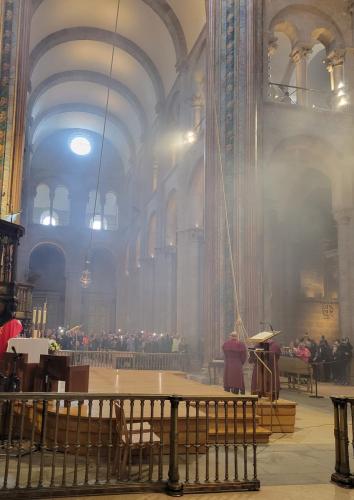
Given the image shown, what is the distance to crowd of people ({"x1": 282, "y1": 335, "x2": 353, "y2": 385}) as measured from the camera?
14673 millimetres

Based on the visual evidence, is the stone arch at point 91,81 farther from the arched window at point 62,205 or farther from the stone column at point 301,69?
the stone column at point 301,69

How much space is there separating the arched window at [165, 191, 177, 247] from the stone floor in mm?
14355

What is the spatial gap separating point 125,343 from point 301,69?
494 inches

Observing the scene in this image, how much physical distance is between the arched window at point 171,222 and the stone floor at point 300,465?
1435cm

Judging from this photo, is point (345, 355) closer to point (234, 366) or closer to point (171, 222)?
point (234, 366)

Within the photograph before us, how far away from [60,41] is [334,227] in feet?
48.1

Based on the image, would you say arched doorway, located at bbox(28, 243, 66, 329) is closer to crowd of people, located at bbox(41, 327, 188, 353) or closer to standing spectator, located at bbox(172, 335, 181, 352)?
crowd of people, located at bbox(41, 327, 188, 353)

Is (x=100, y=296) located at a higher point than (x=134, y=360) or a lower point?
higher

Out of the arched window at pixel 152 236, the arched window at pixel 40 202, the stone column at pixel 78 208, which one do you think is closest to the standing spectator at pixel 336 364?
the arched window at pixel 152 236

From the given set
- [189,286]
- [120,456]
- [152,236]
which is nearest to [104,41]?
[152,236]

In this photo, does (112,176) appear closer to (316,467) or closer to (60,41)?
(60,41)

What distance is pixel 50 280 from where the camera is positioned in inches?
1332

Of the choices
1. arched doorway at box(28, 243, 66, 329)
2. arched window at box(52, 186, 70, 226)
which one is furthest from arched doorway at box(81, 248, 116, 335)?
arched window at box(52, 186, 70, 226)

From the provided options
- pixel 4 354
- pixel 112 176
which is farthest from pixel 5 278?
pixel 112 176
